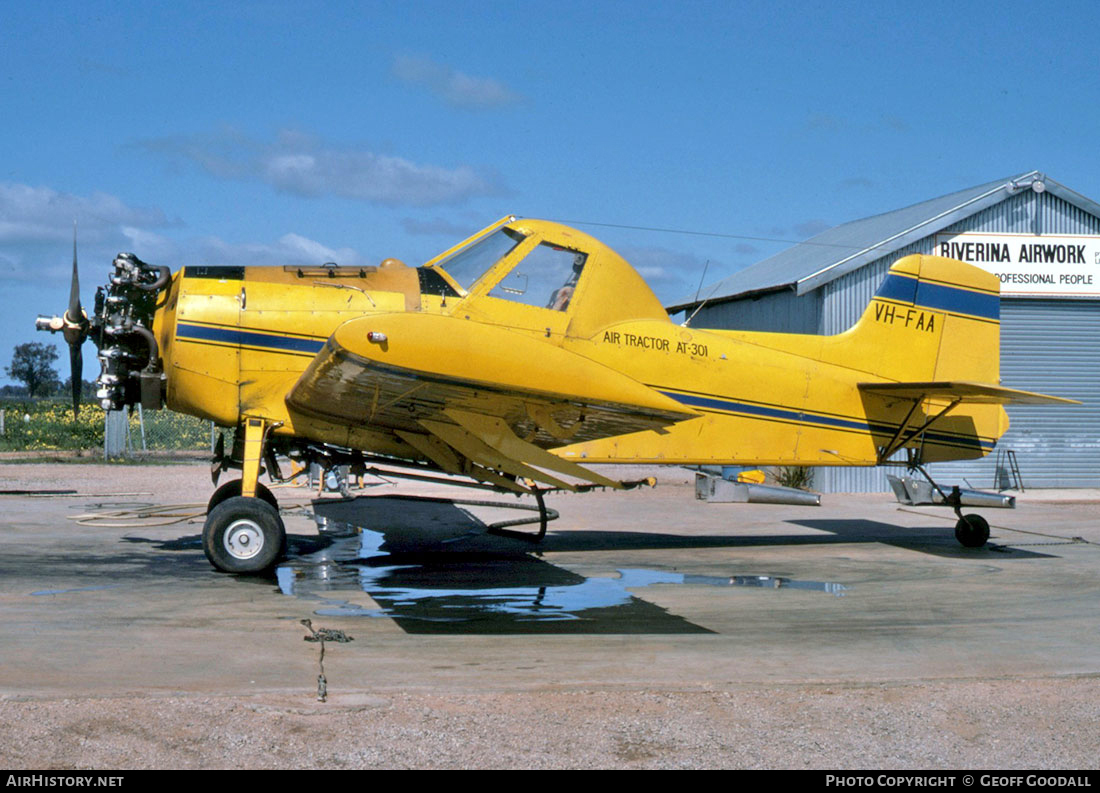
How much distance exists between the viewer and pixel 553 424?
900cm

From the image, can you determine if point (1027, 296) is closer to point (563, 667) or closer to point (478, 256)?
point (478, 256)

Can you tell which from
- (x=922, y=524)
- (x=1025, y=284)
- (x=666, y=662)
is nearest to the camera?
(x=666, y=662)

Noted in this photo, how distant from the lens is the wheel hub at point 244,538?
908cm

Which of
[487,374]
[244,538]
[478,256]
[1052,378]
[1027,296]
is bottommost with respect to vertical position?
[244,538]

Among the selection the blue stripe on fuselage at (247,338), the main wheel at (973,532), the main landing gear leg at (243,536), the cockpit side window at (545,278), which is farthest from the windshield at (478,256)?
the main wheel at (973,532)

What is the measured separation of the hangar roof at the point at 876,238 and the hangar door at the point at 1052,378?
233cm

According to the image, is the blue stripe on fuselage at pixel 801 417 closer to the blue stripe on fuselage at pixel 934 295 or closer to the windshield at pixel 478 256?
the blue stripe on fuselage at pixel 934 295

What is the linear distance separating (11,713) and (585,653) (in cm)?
332

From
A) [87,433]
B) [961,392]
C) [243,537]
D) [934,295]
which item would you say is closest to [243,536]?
[243,537]

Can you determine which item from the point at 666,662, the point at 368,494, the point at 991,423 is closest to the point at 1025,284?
the point at 991,423

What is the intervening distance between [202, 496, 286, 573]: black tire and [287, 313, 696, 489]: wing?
1.06 meters

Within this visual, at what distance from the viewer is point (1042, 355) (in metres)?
22.3

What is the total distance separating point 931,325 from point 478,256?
6.23 m
